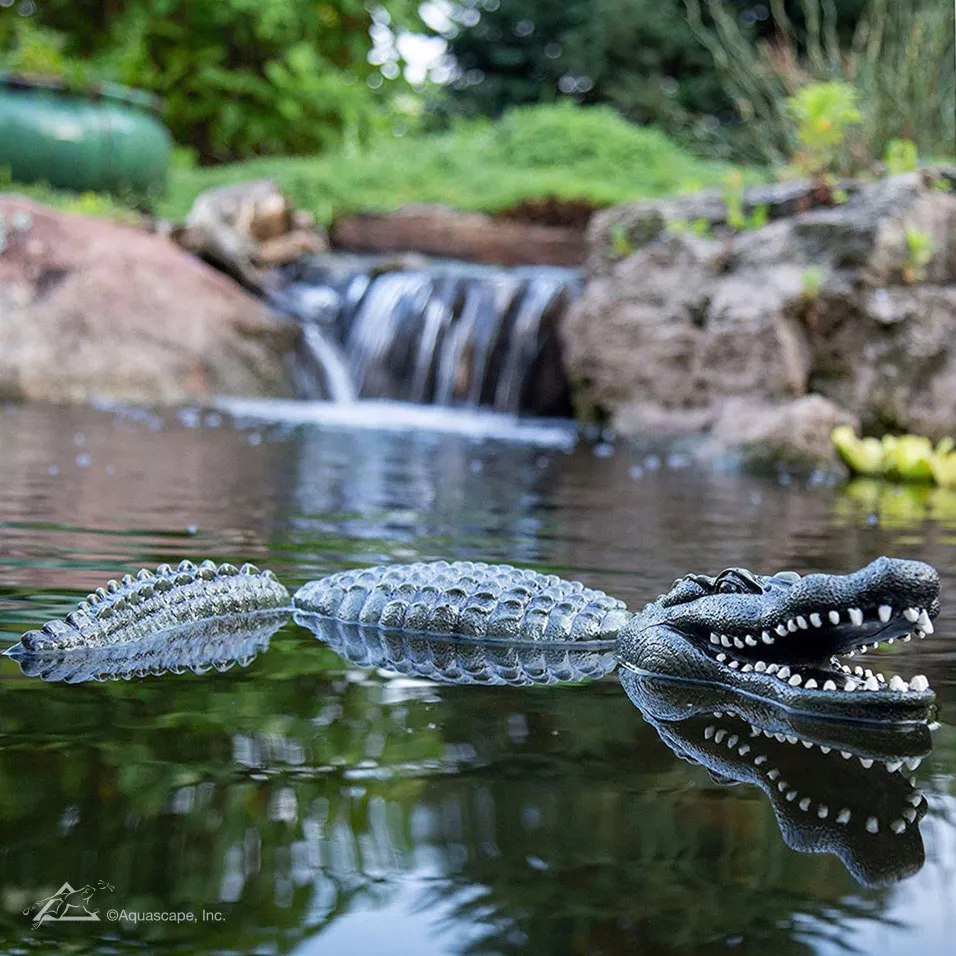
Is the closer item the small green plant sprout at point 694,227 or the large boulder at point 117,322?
the small green plant sprout at point 694,227

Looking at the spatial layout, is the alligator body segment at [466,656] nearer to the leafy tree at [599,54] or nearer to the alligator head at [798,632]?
the alligator head at [798,632]

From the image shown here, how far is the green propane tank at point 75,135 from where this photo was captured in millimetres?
14648

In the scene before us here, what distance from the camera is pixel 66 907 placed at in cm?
171

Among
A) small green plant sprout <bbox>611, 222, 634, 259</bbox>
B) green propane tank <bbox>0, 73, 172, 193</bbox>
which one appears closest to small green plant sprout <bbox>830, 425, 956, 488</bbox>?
small green plant sprout <bbox>611, 222, 634, 259</bbox>

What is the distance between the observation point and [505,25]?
25156mm

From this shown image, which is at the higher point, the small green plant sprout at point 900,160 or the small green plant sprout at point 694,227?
the small green plant sprout at point 900,160

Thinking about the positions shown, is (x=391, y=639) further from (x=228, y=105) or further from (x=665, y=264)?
(x=228, y=105)

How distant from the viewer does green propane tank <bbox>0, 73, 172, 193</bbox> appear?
1465 centimetres

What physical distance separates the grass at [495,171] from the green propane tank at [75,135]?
405 millimetres

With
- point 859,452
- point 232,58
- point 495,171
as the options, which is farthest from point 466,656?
point 232,58

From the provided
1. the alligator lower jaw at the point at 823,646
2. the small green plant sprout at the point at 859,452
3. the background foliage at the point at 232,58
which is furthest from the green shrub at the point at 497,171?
the alligator lower jaw at the point at 823,646

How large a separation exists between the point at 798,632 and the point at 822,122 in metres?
8.42

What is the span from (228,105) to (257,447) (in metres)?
14.5

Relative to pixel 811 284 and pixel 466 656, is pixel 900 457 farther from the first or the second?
pixel 466 656
